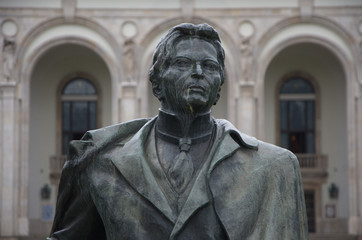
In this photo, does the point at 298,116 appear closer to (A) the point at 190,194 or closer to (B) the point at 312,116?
(B) the point at 312,116

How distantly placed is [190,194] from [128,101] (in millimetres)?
29056

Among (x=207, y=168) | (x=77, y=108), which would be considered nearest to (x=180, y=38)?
(x=207, y=168)

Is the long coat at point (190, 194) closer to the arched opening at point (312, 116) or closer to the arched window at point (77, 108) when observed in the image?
the arched opening at point (312, 116)

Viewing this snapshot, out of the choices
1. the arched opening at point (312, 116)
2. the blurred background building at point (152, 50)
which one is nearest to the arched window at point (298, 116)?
the arched opening at point (312, 116)

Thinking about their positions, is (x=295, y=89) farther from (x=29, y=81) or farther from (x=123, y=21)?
(x=29, y=81)

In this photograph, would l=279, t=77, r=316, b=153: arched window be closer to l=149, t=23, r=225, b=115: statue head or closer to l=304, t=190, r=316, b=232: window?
l=304, t=190, r=316, b=232: window

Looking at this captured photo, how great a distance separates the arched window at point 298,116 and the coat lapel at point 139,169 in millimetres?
31229

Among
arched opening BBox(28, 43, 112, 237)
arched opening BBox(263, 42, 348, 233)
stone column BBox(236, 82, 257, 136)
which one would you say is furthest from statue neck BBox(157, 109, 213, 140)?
arched opening BBox(28, 43, 112, 237)

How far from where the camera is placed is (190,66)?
2.58m

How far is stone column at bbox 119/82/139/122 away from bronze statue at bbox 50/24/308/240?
28727 millimetres

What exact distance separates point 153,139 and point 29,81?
2930 centimetres

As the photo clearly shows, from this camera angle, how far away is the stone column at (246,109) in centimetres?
3123

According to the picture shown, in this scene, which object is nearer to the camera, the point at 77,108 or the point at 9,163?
the point at 9,163

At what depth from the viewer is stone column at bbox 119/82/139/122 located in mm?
31422
